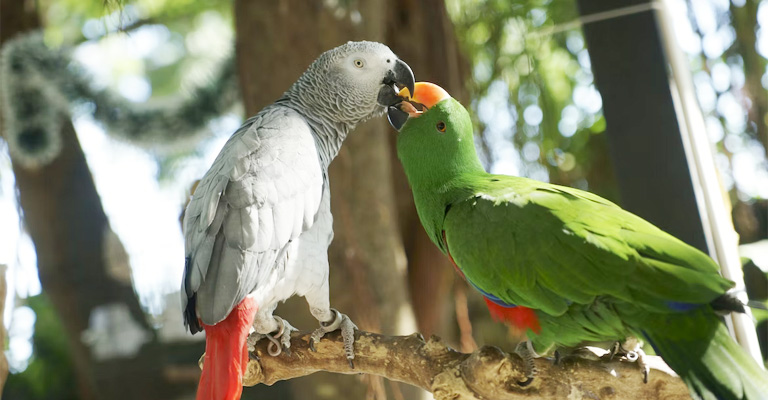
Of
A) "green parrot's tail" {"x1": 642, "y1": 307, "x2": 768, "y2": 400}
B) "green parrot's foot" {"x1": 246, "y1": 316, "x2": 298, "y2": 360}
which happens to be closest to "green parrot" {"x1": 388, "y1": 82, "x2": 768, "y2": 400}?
"green parrot's tail" {"x1": 642, "y1": 307, "x2": 768, "y2": 400}

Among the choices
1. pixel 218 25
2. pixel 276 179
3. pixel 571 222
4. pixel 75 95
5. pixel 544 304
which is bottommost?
pixel 544 304

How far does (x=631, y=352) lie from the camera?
3.21ft

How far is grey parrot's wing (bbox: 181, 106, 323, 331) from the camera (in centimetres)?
93

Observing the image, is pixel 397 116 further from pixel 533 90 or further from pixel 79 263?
pixel 79 263

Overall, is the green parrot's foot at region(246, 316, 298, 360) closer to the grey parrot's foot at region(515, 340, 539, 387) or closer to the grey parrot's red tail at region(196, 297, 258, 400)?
the grey parrot's red tail at region(196, 297, 258, 400)

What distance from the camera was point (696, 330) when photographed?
78 centimetres

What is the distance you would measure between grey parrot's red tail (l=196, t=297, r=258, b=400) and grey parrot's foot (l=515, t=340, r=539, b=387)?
44 centimetres

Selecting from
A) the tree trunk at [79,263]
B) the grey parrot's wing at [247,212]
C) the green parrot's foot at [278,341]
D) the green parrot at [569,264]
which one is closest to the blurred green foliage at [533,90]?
the green parrot at [569,264]

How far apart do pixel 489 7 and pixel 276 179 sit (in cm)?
167

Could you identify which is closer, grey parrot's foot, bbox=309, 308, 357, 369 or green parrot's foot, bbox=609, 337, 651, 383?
green parrot's foot, bbox=609, 337, 651, 383

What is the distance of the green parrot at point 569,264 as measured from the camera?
77 centimetres

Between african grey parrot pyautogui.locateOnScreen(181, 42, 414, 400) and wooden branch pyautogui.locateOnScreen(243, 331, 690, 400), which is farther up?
african grey parrot pyautogui.locateOnScreen(181, 42, 414, 400)

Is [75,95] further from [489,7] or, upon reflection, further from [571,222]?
[571,222]

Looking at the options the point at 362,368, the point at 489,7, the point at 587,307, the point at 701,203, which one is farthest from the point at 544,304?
the point at 489,7
